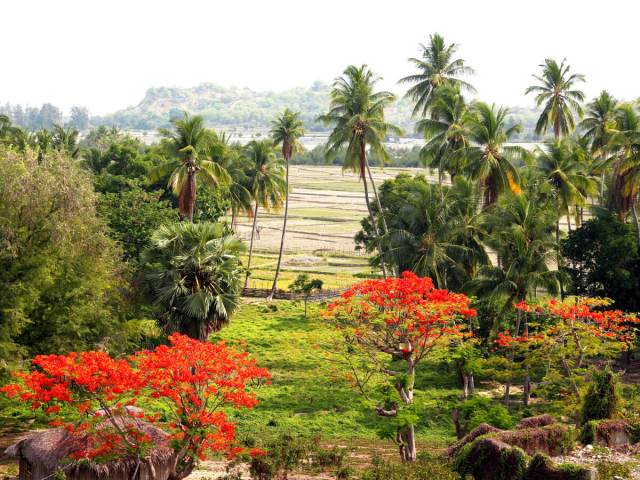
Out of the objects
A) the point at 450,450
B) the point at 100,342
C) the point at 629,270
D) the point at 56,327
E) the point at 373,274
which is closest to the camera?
the point at 450,450

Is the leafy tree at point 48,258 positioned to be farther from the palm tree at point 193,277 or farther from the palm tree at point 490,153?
the palm tree at point 490,153

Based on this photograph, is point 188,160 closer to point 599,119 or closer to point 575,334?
point 575,334

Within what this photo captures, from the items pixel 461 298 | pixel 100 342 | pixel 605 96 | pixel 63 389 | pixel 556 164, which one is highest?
pixel 605 96

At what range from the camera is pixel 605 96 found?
51.2 meters

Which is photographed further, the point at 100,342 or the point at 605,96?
the point at 605,96

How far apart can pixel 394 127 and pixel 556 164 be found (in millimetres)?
9031

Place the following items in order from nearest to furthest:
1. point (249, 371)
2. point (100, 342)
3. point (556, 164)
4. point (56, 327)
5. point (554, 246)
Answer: point (249, 371), point (56, 327), point (100, 342), point (554, 246), point (556, 164)

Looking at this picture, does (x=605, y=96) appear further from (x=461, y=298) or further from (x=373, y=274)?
(x=461, y=298)

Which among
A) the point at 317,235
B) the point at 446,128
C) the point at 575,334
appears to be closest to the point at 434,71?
the point at 446,128

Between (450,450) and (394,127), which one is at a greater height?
(394,127)

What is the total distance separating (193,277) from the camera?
3025cm

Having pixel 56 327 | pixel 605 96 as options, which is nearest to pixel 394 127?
pixel 605 96

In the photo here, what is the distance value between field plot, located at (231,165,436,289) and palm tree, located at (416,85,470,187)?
31.7 ft

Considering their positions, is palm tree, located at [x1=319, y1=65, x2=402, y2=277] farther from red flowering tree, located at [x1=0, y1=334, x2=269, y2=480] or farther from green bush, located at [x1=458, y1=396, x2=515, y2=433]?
red flowering tree, located at [x1=0, y1=334, x2=269, y2=480]
